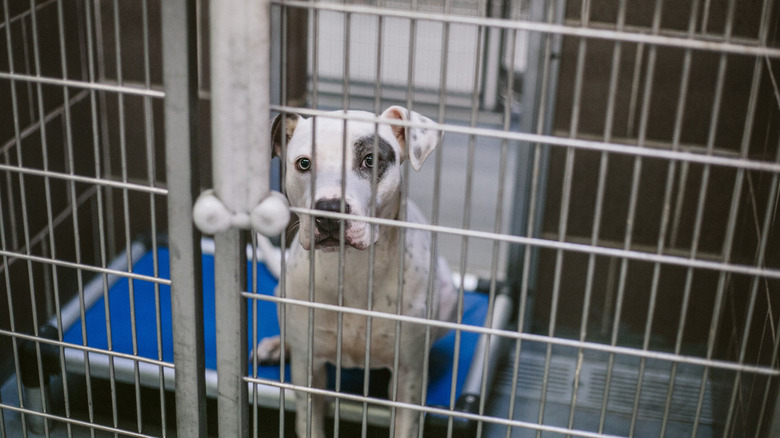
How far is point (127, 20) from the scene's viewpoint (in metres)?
2.63

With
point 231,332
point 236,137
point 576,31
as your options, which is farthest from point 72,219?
point 576,31

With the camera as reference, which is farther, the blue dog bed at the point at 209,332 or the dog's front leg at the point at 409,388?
the blue dog bed at the point at 209,332

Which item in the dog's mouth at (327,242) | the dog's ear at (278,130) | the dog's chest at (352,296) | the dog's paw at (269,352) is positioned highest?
the dog's ear at (278,130)

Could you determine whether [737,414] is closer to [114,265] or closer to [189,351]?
[189,351]

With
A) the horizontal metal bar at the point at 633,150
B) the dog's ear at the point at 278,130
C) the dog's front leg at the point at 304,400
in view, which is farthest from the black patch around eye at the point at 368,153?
the horizontal metal bar at the point at 633,150

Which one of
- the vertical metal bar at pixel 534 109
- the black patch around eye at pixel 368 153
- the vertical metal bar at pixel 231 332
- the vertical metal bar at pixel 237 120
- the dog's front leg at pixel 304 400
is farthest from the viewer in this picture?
the vertical metal bar at pixel 534 109

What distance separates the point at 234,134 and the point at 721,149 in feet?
5.55

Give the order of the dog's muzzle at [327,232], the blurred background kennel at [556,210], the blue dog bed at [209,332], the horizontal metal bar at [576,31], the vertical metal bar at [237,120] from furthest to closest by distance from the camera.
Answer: the blue dog bed at [209,332] → the blurred background kennel at [556,210] → the dog's muzzle at [327,232] → the vertical metal bar at [237,120] → the horizontal metal bar at [576,31]

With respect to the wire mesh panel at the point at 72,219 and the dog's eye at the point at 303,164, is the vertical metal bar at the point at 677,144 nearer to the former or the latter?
the dog's eye at the point at 303,164

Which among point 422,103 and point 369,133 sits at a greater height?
point 369,133

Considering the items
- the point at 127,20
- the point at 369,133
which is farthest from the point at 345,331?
the point at 127,20

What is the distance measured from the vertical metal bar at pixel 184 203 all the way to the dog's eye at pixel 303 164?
1.44 feet

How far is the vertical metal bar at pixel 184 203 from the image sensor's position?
123cm

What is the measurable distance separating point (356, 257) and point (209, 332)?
713 mm
